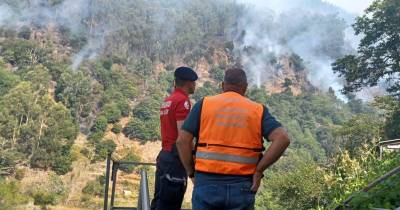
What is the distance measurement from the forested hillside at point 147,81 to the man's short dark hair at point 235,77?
12.2 metres

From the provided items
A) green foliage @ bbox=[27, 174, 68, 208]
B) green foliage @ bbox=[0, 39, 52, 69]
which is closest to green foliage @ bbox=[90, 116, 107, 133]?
green foliage @ bbox=[27, 174, 68, 208]

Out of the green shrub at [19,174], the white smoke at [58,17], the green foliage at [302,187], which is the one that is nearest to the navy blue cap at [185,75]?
the green foliage at [302,187]

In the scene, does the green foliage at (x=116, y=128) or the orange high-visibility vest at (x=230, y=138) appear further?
the green foliage at (x=116, y=128)

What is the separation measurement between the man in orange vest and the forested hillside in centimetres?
1231

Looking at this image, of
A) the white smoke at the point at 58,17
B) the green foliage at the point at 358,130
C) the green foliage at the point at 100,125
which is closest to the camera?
the green foliage at the point at 358,130

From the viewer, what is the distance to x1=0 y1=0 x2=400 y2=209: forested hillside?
3194 centimetres

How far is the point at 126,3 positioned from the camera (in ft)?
468

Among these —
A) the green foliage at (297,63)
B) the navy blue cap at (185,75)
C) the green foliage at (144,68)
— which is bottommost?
the navy blue cap at (185,75)

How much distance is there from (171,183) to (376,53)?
28.0 metres

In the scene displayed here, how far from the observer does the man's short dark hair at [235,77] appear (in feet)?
9.25

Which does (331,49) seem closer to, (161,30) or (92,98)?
(161,30)

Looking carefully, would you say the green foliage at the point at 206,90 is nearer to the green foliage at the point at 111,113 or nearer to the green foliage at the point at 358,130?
the green foliage at the point at 111,113

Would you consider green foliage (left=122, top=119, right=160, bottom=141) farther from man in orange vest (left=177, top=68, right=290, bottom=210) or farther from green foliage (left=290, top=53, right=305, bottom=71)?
man in orange vest (left=177, top=68, right=290, bottom=210)

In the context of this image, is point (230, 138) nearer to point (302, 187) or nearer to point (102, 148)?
point (302, 187)
